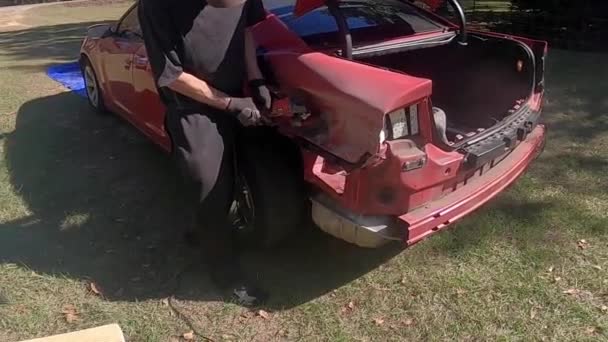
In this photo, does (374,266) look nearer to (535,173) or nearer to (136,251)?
(136,251)

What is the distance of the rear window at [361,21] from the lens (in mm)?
3789

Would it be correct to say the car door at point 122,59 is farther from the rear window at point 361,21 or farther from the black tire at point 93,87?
the rear window at point 361,21

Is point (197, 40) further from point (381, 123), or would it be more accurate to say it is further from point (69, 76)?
point (69, 76)

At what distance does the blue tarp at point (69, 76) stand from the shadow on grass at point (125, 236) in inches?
87.9

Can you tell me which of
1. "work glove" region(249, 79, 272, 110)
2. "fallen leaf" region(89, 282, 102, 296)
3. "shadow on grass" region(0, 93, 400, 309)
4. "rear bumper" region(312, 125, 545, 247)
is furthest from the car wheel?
"rear bumper" region(312, 125, 545, 247)

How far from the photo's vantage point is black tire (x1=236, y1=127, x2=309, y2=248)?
11.2 feet

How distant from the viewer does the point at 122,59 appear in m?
5.20

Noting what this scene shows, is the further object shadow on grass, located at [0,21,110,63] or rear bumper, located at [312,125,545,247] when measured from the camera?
shadow on grass, located at [0,21,110,63]

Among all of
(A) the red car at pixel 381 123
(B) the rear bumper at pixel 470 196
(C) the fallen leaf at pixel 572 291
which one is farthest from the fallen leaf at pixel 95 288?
(C) the fallen leaf at pixel 572 291

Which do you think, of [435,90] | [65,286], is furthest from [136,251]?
[435,90]

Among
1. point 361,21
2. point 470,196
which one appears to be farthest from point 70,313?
point 361,21

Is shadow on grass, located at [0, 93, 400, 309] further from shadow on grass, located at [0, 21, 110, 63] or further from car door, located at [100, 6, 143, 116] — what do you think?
shadow on grass, located at [0, 21, 110, 63]

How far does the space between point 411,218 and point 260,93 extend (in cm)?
98

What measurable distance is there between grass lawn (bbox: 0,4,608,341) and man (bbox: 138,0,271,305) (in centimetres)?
35
